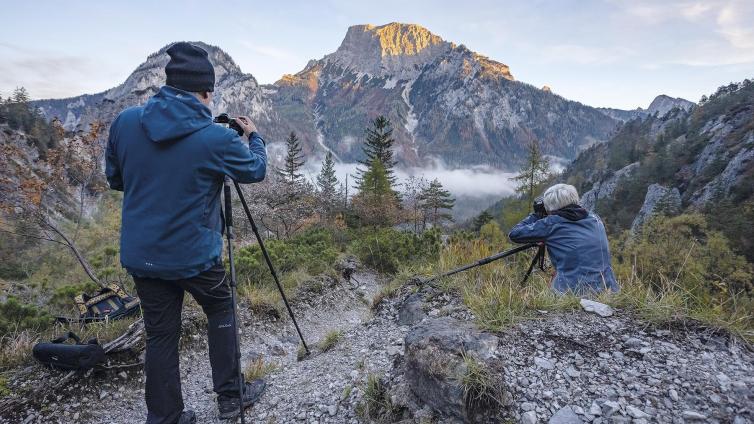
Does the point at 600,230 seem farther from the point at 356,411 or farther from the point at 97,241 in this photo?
the point at 97,241

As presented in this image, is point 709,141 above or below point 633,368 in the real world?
above

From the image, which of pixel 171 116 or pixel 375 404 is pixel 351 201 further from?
pixel 171 116

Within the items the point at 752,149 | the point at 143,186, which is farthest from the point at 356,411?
the point at 752,149

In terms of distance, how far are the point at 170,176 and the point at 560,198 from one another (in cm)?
380

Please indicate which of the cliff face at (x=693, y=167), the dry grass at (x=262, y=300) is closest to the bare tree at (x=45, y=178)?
the dry grass at (x=262, y=300)

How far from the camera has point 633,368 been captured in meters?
2.58

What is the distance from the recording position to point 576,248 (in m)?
3.98

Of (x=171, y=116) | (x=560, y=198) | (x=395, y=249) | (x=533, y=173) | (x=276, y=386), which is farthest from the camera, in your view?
(x=533, y=173)

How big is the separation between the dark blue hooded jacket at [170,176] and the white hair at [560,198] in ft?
10.9

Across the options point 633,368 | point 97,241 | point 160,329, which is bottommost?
point 97,241

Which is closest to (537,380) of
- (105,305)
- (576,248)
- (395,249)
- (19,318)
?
(576,248)

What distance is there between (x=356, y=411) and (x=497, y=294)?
5.30 feet

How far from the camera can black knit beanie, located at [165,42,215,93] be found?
103 inches

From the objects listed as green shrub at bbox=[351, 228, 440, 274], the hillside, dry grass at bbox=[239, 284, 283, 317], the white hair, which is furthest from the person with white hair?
the hillside
